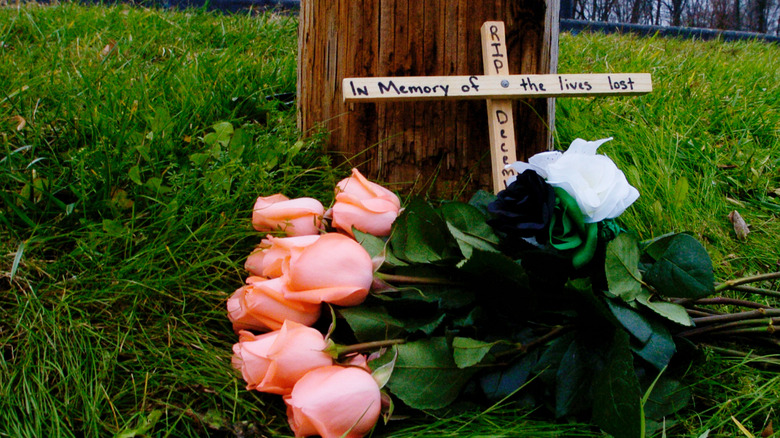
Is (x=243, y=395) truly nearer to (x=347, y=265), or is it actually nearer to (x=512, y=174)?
(x=347, y=265)

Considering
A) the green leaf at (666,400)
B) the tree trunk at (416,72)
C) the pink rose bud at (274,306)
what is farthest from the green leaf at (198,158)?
the green leaf at (666,400)

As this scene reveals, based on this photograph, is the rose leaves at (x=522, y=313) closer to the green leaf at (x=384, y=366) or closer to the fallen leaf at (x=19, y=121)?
the green leaf at (x=384, y=366)

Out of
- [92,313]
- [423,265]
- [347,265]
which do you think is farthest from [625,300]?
[92,313]

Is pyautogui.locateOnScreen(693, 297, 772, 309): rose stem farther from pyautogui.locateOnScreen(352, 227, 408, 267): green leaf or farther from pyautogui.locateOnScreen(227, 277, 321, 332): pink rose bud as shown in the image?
pyautogui.locateOnScreen(227, 277, 321, 332): pink rose bud

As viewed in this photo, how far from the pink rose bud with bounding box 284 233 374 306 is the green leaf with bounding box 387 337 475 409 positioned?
0.47 ft

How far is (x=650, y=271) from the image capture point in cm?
112

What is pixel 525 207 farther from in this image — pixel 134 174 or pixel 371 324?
pixel 134 174

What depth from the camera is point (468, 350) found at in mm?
1042

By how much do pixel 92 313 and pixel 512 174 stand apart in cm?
106

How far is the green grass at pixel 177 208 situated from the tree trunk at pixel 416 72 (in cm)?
15

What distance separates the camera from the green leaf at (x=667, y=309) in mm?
1078

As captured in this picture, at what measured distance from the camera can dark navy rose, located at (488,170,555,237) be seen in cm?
110

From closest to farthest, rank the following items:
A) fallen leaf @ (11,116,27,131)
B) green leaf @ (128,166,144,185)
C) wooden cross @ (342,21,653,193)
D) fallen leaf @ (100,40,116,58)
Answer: green leaf @ (128,166,144,185), wooden cross @ (342,21,653,193), fallen leaf @ (11,116,27,131), fallen leaf @ (100,40,116,58)

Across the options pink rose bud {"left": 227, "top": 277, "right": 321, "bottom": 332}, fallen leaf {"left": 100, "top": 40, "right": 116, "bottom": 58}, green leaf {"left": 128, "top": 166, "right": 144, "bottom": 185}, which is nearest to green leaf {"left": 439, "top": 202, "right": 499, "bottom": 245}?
pink rose bud {"left": 227, "top": 277, "right": 321, "bottom": 332}
